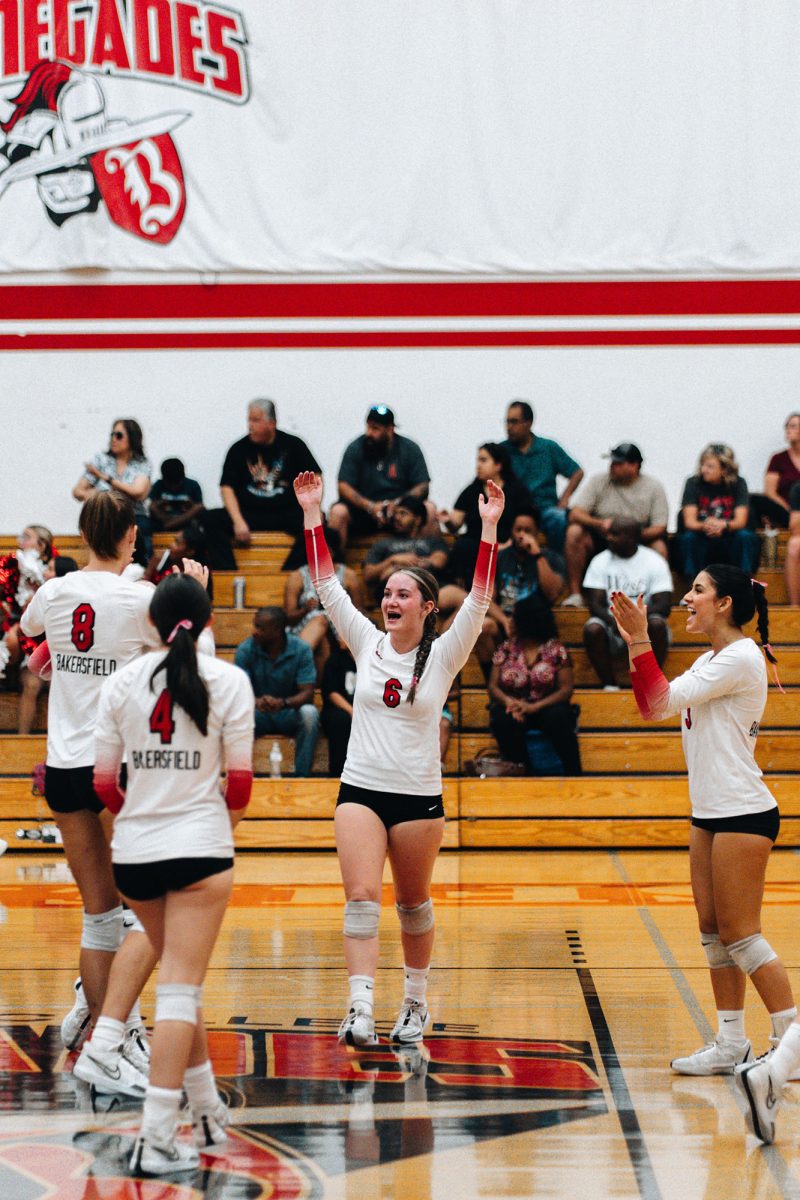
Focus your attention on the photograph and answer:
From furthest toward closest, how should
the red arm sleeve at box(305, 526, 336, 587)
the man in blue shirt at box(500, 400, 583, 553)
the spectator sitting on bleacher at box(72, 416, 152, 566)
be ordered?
the spectator sitting on bleacher at box(72, 416, 152, 566) < the man in blue shirt at box(500, 400, 583, 553) < the red arm sleeve at box(305, 526, 336, 587)

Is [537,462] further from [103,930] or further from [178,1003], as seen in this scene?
[178,1003]

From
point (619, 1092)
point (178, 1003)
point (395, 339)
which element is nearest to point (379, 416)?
point (395, 339)

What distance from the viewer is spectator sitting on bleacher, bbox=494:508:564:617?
37.3ft

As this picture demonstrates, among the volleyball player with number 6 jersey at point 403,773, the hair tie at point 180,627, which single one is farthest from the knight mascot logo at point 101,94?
the hair tie at point 180,627

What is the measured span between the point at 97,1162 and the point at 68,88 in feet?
38.4

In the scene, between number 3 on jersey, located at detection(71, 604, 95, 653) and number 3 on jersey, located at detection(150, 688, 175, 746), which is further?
number 3 on jersey, located at detection(71, 604, 95, 653)

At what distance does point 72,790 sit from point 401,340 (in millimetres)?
9625

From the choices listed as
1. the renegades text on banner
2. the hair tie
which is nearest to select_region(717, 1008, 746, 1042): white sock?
the hair tie

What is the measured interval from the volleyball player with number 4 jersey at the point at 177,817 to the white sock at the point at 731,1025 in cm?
184

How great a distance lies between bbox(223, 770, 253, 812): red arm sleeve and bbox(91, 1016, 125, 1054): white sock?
0.90 metres

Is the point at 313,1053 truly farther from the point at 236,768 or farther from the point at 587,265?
the point at 587,265

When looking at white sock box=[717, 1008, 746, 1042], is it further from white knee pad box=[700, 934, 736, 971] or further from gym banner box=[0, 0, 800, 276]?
gym banner box=[0, 0, 800, 276]

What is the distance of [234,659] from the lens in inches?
436

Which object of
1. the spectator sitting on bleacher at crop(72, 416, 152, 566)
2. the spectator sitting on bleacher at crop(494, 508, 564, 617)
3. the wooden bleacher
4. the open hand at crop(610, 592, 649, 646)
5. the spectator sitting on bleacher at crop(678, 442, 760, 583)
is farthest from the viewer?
the spectator sitting on bleacher at crop(72, 416, 152, 566)
